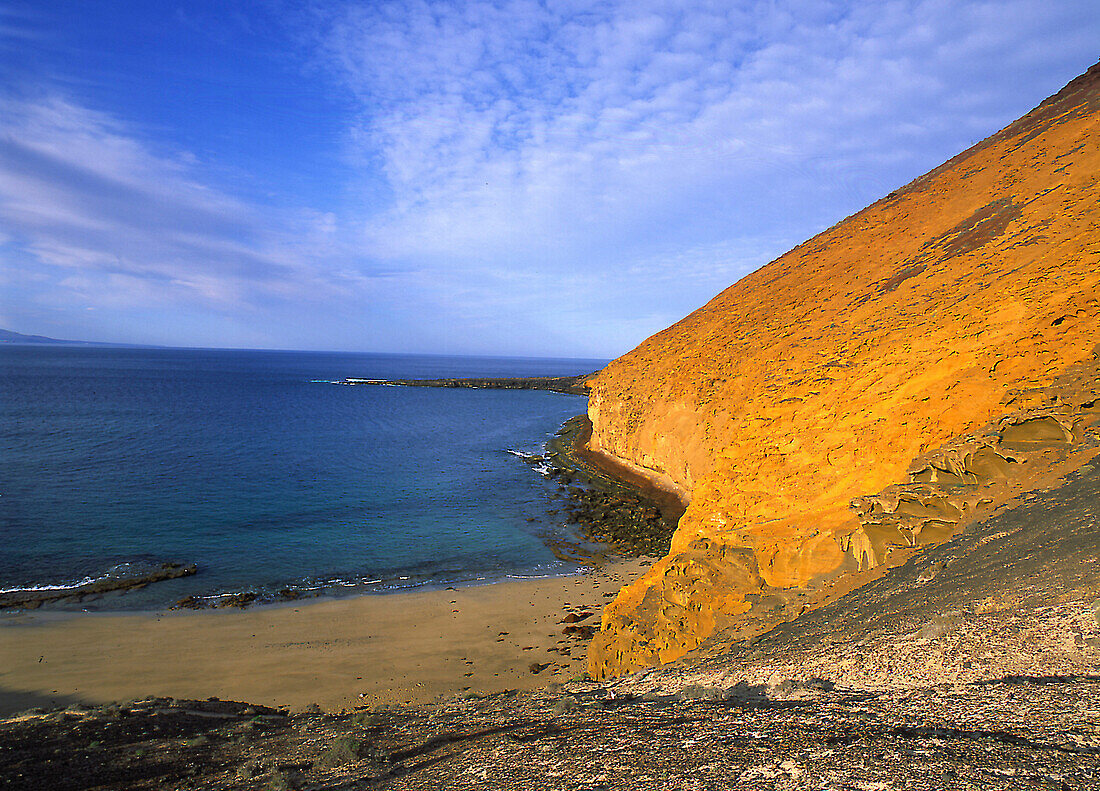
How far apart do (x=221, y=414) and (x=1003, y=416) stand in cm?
7801

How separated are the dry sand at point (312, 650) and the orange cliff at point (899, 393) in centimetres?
443

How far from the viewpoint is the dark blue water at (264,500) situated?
2231 centimetres

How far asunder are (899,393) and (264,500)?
32.1 metres

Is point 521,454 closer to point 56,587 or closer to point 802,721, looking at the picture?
point 56,587

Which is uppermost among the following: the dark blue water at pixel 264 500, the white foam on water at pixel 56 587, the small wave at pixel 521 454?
the small wave at pixel 521 454

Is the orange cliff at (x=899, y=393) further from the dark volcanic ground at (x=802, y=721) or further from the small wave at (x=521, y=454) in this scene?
the small wave at (x=521, y=454)

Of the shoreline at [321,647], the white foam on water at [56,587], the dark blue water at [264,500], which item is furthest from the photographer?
the dark blue water at [264,500]

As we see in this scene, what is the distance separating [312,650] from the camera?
1572 centimetres

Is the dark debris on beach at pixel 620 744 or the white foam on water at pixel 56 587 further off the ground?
the dark debris on beach at pixel 620 744

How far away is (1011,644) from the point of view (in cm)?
600

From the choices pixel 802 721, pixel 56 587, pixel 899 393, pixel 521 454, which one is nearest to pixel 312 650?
pixel 56 587

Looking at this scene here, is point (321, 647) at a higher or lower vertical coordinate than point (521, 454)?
lower

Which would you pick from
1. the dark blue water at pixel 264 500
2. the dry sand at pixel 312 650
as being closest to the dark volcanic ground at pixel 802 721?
the dry sand at pixel 312 650

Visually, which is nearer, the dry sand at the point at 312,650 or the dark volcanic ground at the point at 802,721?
the dark volcanic ground at the point at 802,721
